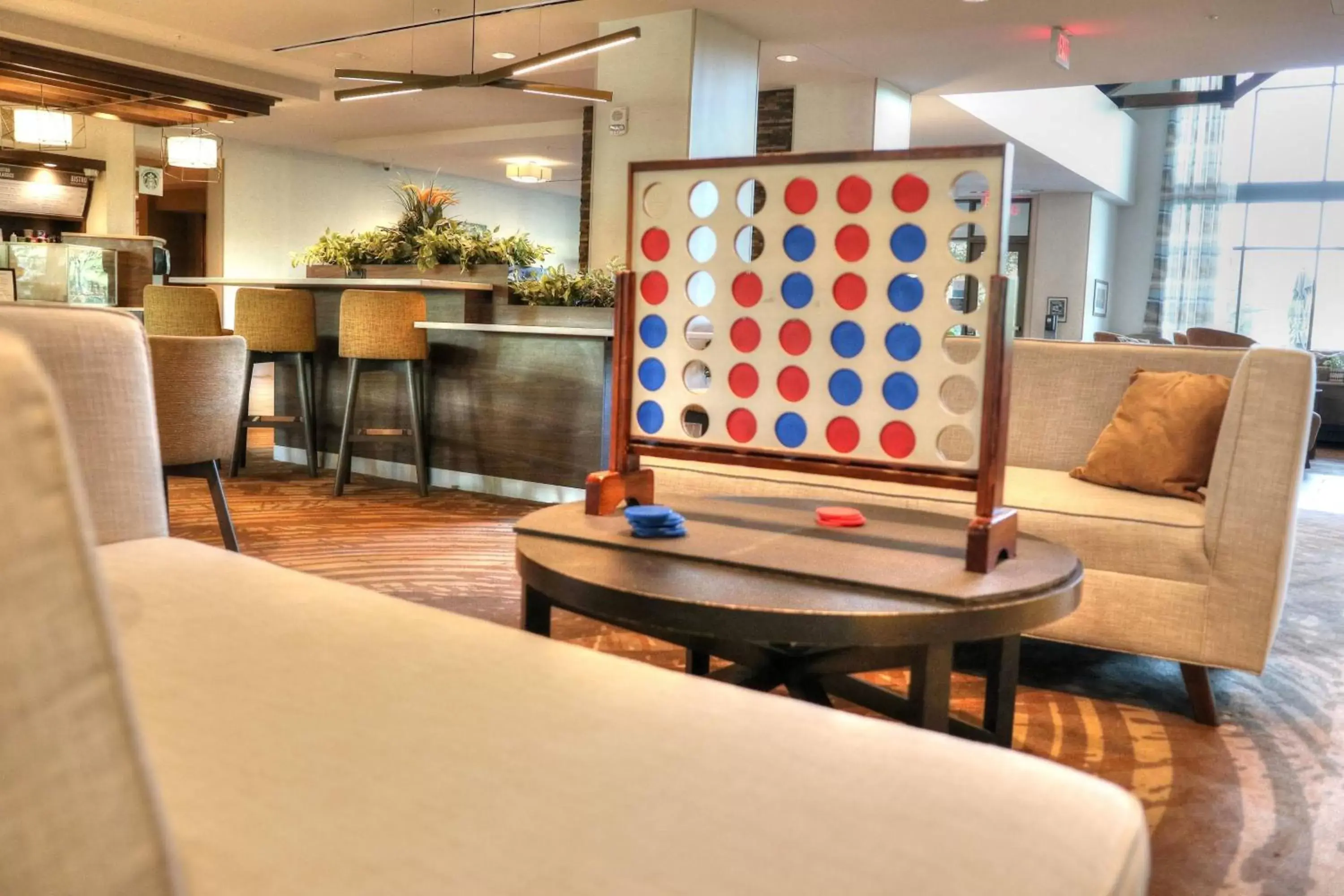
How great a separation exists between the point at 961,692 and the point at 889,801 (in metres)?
2.03

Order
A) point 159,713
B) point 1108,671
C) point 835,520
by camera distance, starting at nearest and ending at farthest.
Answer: point 159,713 → point 835,520 → point 1108,671

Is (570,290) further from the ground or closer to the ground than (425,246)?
closer to the ground

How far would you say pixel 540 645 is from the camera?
44.2 inches

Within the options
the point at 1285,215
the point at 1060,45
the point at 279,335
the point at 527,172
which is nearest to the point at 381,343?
the point at 279,335

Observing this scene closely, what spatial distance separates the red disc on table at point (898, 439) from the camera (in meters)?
1.64


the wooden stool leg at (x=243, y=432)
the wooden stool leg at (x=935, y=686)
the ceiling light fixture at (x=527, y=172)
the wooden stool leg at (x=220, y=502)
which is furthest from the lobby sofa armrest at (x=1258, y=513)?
the ceiling light fixture at (x=527, y=172)

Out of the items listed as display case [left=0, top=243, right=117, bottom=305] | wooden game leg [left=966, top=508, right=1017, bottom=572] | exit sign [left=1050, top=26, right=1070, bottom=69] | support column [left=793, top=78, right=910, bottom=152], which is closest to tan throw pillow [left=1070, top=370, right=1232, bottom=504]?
wooden game leg [left=966, top=508, right=1017, bottom=572]

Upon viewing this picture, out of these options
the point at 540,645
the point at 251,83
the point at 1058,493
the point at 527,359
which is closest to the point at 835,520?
the point at 540,645

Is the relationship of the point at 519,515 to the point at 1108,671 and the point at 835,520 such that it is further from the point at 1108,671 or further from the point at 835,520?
the point at 835,520

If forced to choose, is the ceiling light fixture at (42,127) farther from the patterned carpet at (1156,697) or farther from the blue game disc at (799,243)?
the blue game disc at (799,243)

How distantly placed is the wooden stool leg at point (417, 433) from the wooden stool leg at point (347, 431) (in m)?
0.25

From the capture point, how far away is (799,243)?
1.69 metres

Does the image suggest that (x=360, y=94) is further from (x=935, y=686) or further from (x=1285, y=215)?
(x=1285, y=215)

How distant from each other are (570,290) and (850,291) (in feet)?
12.0
